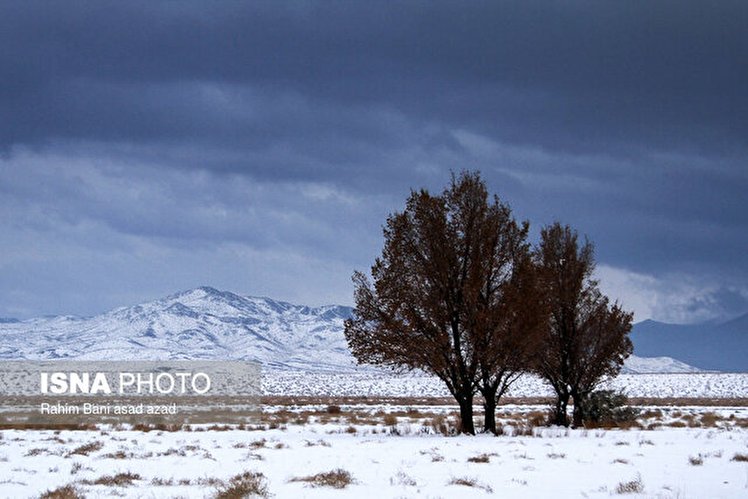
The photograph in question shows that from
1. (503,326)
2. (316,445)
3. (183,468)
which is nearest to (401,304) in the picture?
(503,326)

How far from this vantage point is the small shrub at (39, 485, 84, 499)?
460 inches

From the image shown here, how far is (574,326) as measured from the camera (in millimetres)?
33531

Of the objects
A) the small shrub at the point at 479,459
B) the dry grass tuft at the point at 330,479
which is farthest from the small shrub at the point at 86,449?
the small shrub at the point at 479,459

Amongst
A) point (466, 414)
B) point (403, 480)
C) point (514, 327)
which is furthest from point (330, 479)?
point (466, 414)

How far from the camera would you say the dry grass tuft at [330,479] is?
13430mm

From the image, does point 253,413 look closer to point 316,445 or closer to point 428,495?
point 316,445

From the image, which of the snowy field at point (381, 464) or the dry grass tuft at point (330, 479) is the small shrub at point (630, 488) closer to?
the snowy field at point (381, 464)

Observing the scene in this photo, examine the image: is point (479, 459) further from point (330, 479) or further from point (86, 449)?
point (86, 449)

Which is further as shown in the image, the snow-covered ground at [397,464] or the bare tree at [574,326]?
the bare tree at [574,326]

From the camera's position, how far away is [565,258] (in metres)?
33.8

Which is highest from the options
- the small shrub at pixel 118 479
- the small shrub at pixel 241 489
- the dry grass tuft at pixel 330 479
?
the small shrub at pixel 241 489

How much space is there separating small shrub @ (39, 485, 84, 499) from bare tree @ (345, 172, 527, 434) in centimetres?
1597

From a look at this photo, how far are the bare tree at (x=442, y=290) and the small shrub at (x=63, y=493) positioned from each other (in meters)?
16.0

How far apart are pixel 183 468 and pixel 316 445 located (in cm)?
657
